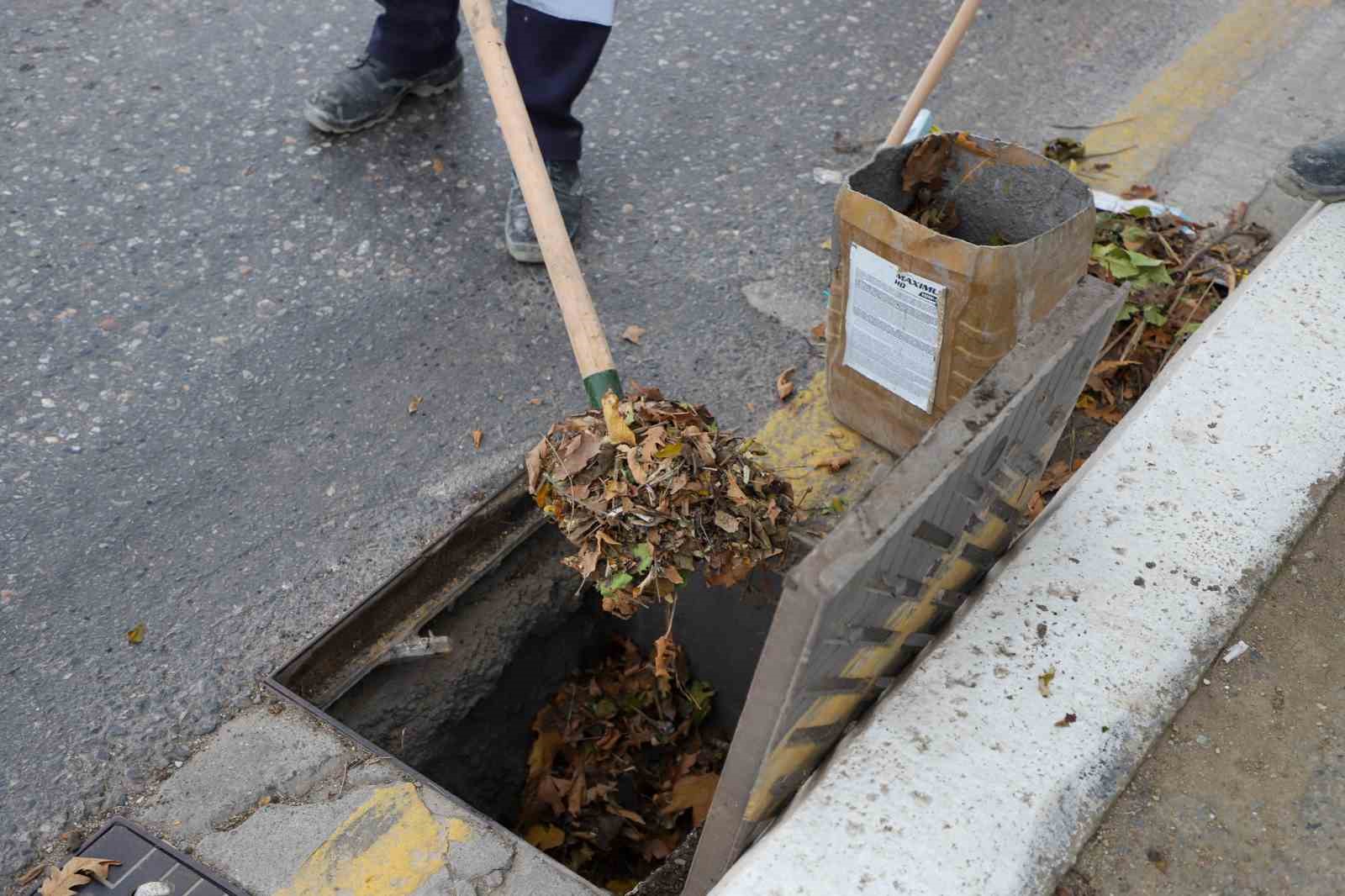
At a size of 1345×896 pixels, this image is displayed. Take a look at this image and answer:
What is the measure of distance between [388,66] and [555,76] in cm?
74

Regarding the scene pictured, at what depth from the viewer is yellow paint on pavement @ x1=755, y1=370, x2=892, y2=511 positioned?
2498 mm

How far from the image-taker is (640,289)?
2934 millimetres

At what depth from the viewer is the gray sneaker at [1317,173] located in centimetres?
260

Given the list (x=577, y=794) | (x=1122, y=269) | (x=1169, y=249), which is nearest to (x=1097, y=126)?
(x=1169, y=249)

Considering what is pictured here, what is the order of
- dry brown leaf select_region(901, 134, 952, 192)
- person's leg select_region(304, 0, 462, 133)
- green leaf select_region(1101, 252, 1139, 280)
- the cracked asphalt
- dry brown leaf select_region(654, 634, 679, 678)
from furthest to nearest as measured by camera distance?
1. person's leg select_region(304, 0, 462, 133)
2. green leaf select_region(1101, 252, 1139, 280)
3. dry brown leaf select_region(901, 134, 952, 192)
4. the cracked asphalt
5. dry brown leaf select_region(654, 634, 679, 678)

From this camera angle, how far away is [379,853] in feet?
5.92

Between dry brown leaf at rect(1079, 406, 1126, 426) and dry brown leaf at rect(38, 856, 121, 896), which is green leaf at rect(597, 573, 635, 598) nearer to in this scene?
dry brown leaf at rect(38, 856, 121, 896)

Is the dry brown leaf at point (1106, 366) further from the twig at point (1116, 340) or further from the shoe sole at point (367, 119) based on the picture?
the shoe sole at point (367, 119)

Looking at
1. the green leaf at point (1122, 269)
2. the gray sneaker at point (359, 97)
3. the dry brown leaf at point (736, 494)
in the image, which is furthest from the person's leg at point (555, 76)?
the green leaf at point (1122, 269)

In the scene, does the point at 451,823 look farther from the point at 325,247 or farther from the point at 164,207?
the point at 164,207

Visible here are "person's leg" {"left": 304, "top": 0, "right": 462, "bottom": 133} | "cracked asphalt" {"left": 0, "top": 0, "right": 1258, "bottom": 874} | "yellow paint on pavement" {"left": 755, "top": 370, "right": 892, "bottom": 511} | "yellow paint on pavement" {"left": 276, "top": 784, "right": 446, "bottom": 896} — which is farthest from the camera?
"person's leg" {"left": 304, "top": 0, "right": 462, "bottom": 133}

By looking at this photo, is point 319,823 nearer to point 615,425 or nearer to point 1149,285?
point 615,425

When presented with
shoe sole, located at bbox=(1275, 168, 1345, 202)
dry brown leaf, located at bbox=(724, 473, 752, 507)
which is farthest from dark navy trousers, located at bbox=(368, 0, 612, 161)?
shoe sole, located at bbox=(1275, 168, 1345, 202)

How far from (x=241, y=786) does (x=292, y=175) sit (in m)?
1.92
